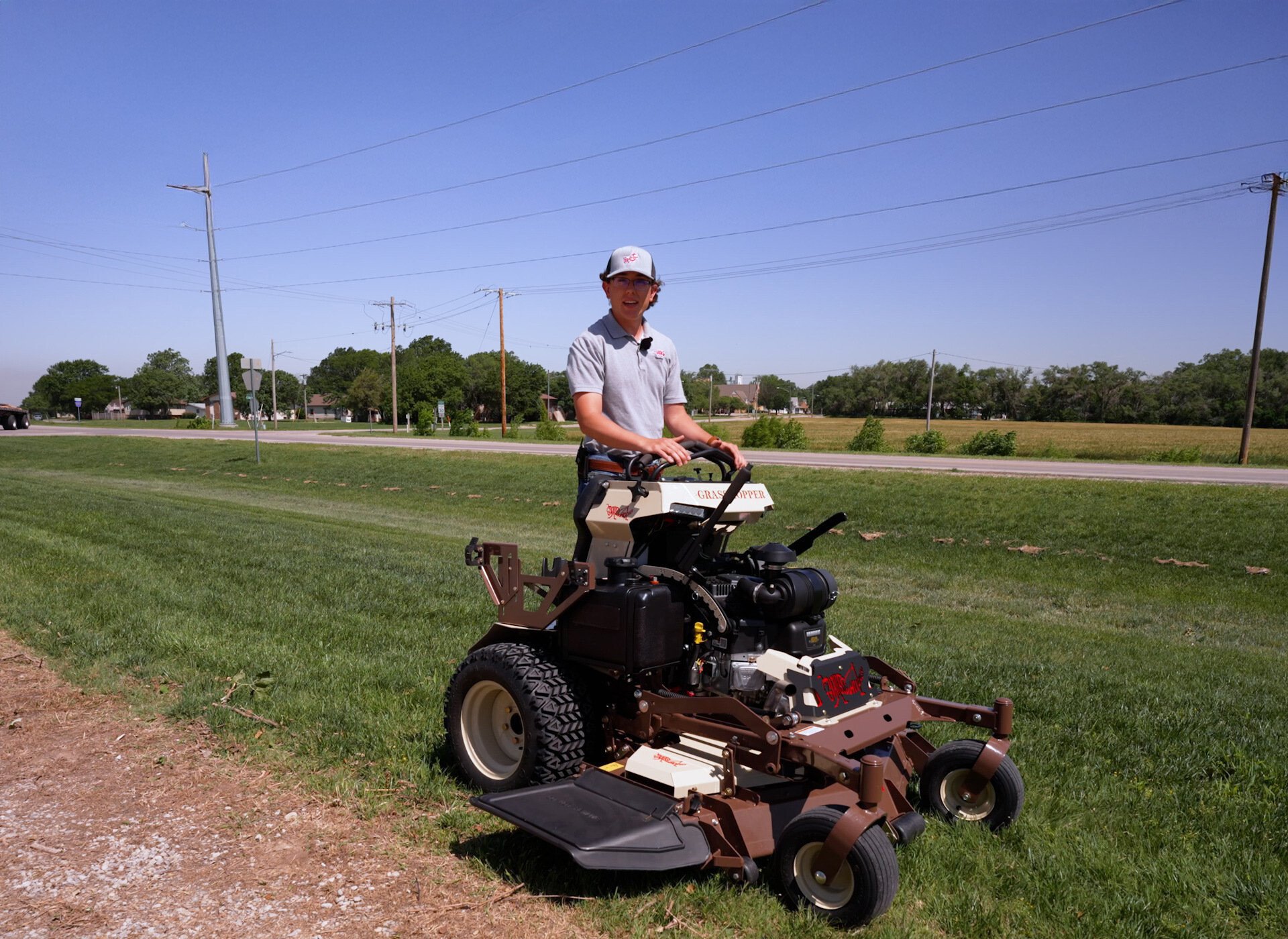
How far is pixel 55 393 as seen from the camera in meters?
152

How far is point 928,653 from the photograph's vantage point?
22.4 ft

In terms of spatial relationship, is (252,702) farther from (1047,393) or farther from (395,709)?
(1047,393)

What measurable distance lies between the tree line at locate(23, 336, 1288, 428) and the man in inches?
1592

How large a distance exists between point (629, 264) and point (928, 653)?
4.15 m

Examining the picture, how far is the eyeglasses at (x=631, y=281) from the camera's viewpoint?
14.1ft

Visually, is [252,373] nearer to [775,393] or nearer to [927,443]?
[927,443]

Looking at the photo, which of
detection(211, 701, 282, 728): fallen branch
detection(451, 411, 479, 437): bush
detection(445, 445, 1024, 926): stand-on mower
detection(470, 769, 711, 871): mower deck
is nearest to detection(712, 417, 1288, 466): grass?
detection(451, 411, 479, 437): bush

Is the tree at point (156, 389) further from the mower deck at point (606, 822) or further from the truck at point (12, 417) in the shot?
the mower deck at point (606, 822)

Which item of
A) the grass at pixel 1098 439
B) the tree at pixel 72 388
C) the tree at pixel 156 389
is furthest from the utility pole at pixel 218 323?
the tree at pixel 72 388

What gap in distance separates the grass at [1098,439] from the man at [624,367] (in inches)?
1143

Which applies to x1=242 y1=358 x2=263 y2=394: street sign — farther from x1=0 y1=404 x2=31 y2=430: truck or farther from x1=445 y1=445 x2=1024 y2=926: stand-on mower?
x1=0 y1=404 x2=31 y2=430: truck

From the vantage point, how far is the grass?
1278 inches

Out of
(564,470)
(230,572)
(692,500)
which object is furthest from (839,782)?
(564,470)

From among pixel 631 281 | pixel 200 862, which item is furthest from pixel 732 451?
pixel 200 862
